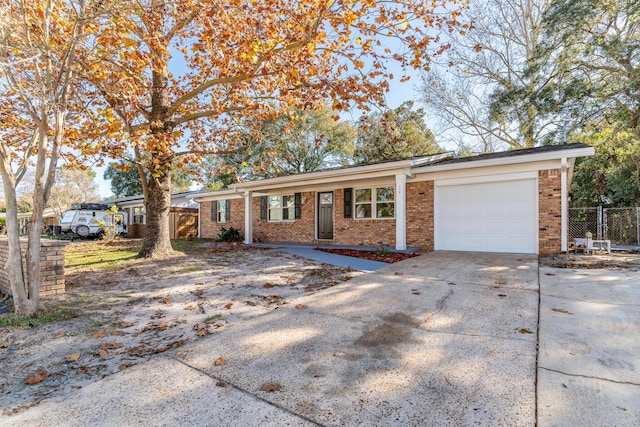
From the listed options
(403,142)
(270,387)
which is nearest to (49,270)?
(270,387)

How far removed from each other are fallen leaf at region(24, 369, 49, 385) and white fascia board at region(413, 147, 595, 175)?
9574 mm

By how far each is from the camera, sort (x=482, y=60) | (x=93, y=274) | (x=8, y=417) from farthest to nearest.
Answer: (x=482, y=60) < (x=93, y=274) < (x=8, y=417)

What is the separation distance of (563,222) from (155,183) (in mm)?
11335

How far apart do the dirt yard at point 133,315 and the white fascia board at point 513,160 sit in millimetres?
4887

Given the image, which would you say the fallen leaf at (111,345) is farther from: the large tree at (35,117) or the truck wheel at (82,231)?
the truck wheel at (82,231)

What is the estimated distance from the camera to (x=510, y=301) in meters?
4.30

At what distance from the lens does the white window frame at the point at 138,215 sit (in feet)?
74.0

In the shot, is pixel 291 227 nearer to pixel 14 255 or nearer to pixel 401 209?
pixel 401 209

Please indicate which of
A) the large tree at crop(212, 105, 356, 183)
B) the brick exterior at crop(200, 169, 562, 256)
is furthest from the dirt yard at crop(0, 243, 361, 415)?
the large tree at crop(212, 105, 356, 183)

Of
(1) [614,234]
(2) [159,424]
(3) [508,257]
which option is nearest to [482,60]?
(1) [614,234]

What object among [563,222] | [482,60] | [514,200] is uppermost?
[482,60]

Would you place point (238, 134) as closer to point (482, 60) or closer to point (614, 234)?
point (482, 60)

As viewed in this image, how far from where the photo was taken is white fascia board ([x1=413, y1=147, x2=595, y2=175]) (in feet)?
25.7

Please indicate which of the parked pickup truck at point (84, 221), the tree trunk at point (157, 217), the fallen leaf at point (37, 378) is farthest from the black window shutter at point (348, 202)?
the parked pickup truck at point (84, 221)
